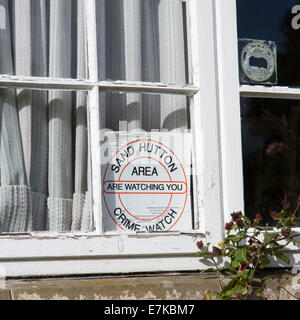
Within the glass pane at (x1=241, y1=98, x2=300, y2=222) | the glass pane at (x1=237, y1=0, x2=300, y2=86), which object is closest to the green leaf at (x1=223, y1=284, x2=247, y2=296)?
the glass pane at (x1=241, y1=98, x2=300, y2=222)

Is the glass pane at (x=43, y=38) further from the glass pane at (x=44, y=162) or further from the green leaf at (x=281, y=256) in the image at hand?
the green leaf at (x=281, y=256)

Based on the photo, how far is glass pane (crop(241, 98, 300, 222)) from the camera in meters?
2.99

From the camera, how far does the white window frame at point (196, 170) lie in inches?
97.3

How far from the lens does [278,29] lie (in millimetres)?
3213

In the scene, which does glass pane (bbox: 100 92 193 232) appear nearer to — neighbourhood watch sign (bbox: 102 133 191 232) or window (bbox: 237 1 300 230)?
neighbourhood watch sign (bbox: 102 133 191 232)

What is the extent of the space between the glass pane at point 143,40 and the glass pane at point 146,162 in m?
0.11

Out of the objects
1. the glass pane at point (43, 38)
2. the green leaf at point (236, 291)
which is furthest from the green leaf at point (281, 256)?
the glass pane at point (43, 38)

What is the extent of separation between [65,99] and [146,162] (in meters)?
0.43

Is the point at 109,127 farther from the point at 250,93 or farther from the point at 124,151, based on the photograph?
the point at 250,93

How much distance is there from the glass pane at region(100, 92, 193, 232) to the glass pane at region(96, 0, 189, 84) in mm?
107

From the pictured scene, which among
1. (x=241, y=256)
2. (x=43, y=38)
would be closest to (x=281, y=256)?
(x=241, y=256)

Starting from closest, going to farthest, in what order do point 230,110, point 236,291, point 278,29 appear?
point 236,291 → point 230,110 → point 278,29

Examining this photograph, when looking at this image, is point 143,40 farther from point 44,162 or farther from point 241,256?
point 241,256

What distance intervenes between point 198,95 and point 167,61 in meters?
0.22
